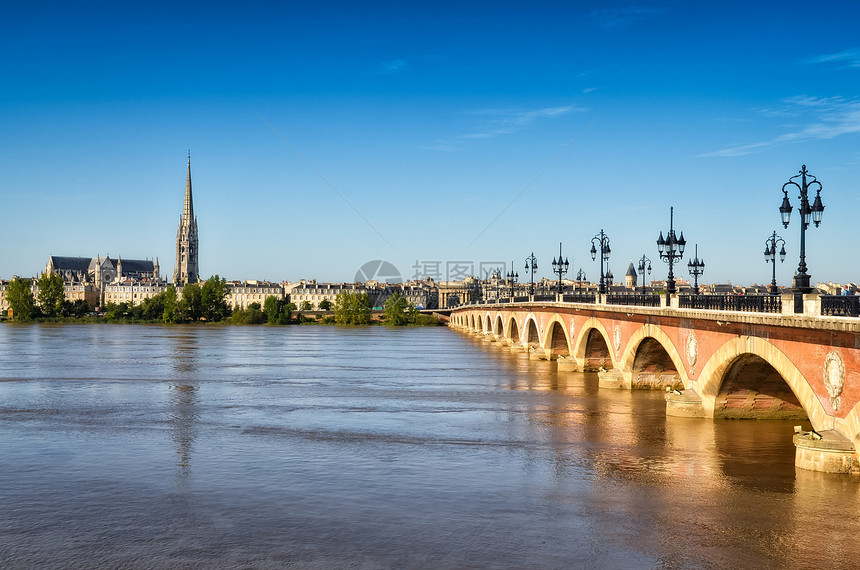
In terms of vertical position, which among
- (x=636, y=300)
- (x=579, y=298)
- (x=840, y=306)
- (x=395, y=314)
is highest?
(x=579, y=298)

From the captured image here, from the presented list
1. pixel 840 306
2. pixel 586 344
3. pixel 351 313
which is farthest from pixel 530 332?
pixel 351 313

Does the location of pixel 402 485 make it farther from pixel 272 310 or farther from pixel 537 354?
pixel 272 310

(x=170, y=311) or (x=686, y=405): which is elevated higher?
(x=170, y=311)

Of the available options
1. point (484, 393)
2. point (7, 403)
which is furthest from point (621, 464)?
point (7, 403)

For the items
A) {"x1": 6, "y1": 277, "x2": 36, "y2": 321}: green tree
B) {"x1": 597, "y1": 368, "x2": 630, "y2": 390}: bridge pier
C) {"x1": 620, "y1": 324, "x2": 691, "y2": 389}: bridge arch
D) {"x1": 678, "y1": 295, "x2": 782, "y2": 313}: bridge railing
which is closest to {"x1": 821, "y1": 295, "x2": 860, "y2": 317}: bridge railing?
{"x1": 678, "y1": 295, "x2": 782, "y2": 313}: bridge railing

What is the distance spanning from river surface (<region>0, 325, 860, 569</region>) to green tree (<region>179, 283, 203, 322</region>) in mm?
96405

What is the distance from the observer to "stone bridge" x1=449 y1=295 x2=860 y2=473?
18.0 meters

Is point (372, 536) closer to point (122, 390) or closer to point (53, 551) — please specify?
point (53, 551)

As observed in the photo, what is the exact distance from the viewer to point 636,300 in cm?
3422

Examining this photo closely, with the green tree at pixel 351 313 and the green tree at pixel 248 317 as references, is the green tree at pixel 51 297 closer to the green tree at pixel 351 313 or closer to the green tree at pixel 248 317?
the green tree at pixel 248 317

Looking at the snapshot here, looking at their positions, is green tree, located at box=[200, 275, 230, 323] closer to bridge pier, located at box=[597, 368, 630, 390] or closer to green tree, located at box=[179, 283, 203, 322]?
green tree, located at box=[179, 283, 203, 322]

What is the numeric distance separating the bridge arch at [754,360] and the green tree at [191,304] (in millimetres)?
111955

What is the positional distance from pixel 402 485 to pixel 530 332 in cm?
4642

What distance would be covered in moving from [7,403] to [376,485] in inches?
772
